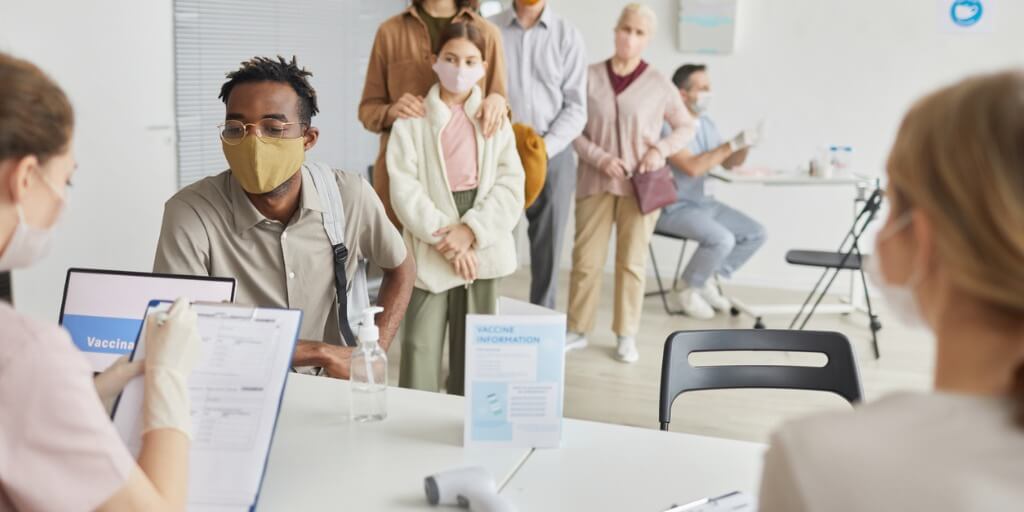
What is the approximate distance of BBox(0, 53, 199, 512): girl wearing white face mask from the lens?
3.73ft

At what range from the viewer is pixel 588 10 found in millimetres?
6137

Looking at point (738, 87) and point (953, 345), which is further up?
point (738, 87)

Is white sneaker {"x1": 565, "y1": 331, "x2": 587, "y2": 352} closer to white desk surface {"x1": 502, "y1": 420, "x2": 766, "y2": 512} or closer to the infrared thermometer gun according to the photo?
white desk surface {"x1": 502, "y1": 420, "x2": 766, "y2": 512}

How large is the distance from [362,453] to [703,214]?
3683 millimetres

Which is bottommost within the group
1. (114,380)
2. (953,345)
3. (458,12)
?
(114,380)

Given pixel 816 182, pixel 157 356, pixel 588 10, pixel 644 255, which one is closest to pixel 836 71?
pixel 816 182

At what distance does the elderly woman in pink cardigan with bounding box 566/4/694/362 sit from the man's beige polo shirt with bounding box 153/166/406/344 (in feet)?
7.04

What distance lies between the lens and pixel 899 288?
1010 millimetres

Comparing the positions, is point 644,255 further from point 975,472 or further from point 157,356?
point 975,472

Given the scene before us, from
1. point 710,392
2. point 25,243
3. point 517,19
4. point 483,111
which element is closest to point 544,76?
point 517,19

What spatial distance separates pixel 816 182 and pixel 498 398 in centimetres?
362

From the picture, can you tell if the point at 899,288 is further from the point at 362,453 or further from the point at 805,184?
the point at 805,184

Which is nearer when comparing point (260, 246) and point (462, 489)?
point (462, 489)

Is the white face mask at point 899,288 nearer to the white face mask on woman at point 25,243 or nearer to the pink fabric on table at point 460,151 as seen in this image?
the white face mask on woman at point 25,243
